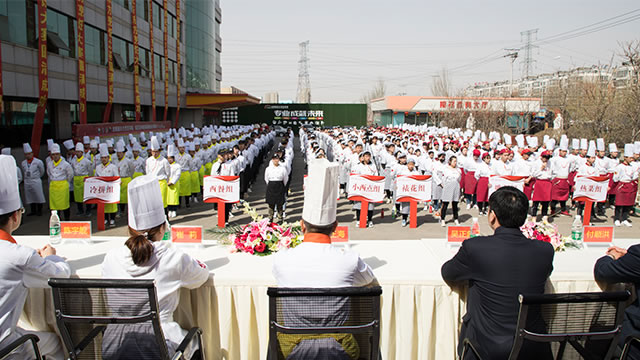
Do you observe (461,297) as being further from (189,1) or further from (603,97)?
(189,1)

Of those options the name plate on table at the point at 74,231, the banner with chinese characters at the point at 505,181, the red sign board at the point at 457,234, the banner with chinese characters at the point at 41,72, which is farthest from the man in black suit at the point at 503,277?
the banner with chinese characters at the point at 41,72

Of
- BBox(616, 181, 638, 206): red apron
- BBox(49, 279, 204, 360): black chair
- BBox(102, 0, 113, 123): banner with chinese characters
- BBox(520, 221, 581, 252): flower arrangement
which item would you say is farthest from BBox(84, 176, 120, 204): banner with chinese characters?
BBox(102, 0, 113, 123): banner with chinese characters

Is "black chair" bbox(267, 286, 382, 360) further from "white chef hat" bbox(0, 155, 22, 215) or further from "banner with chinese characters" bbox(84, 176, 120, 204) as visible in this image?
"banner with chinese characters" bbox(84, 176, 120, 204)

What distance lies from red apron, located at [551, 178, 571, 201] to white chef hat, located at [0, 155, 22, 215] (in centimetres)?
1100

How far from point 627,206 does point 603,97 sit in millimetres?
12498

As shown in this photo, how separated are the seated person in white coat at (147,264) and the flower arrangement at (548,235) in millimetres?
2941

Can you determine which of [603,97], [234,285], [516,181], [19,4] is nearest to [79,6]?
[19,4]

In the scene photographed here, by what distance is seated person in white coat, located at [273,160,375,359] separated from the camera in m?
2.48

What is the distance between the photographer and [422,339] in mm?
3404

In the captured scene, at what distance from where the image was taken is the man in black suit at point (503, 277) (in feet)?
8.45

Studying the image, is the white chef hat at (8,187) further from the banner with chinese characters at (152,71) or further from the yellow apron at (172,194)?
the banner with chinese characters at (152,71)

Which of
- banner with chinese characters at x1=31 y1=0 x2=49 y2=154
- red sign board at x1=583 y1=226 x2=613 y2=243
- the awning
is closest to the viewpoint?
red sign board at x1=583 y1=226 x2=613 y2=243

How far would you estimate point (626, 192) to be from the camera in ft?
33.2

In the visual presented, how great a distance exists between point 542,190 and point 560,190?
53 centimetres
